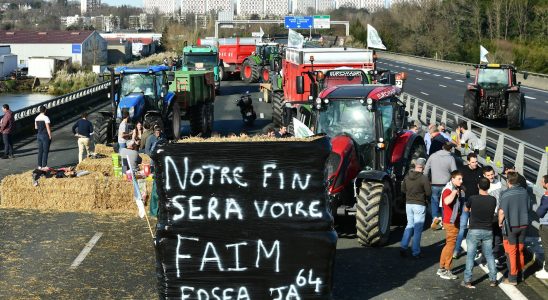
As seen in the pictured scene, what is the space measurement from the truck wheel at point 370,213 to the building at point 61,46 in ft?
376

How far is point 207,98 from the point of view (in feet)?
111

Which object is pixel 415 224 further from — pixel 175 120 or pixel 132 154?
pixel 175 120

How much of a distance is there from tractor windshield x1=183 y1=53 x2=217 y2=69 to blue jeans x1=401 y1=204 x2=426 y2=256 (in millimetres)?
38004

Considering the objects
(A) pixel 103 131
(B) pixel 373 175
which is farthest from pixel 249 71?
(B) pixel 373 175

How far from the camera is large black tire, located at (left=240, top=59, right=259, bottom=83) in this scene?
200ft

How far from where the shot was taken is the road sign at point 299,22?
112 m

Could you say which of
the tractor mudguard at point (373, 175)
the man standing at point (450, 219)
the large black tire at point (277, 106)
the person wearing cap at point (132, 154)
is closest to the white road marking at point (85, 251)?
the person wearing cap at point (132, 154)

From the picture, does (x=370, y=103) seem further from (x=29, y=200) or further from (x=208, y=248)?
(x=29, y=200)

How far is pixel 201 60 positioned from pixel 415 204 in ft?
128

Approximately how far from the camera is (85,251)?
14.9 meters

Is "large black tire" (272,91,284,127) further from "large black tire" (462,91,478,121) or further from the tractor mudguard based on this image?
the tractor mudguard

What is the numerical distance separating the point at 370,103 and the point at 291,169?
5.53 metres

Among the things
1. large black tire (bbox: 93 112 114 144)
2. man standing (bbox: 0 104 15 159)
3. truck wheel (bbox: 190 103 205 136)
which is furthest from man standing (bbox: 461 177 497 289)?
truck wheel (bbox: 190 103 205 136)

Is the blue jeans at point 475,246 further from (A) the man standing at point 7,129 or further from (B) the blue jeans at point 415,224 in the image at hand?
(A) the man standing at point 7,129
